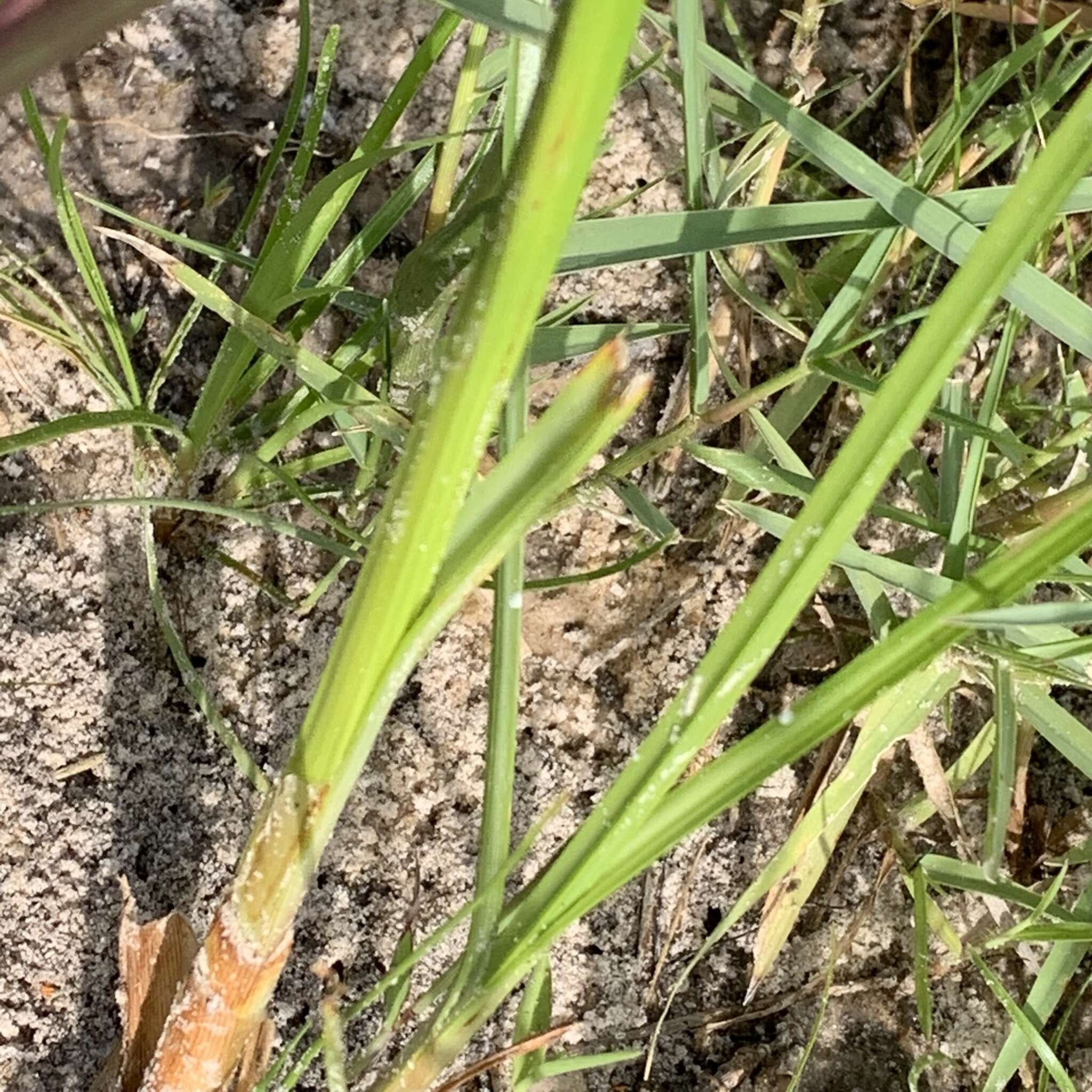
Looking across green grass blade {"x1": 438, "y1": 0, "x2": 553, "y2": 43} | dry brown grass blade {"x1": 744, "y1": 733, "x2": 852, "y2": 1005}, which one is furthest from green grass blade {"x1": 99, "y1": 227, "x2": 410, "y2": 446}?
dry brown grass blade {"x1": 744, "y1": 733, "x2": 852, "y2": 1005}

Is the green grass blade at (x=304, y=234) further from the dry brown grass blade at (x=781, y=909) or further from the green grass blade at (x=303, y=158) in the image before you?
the dry brown grass blade at (x=781, y=909)

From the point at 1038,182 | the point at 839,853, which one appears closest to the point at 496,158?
the point at 1038,182

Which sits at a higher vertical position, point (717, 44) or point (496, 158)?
point (717, 44)

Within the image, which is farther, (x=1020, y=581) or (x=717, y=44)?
(x=717, y=44)

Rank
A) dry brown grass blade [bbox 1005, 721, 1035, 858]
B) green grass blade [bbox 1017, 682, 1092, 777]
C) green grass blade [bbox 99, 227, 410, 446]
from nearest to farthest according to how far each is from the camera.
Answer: green grass blade [bbox 99, 227, 410, 446] → green grass blade [bbox 1017, 682, 1092, 777] → dry brown grass blade [bbox 1005, 721, 1035, 858]

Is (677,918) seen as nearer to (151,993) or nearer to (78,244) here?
(151,993)

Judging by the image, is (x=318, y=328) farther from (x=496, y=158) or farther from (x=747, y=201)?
(x=747, y=201)

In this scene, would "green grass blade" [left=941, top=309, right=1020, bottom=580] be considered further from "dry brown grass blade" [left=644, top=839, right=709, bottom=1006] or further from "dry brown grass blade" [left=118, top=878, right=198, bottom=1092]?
"dry brown grass blade" [left=118, top=878, right=198, bottom=1092]
